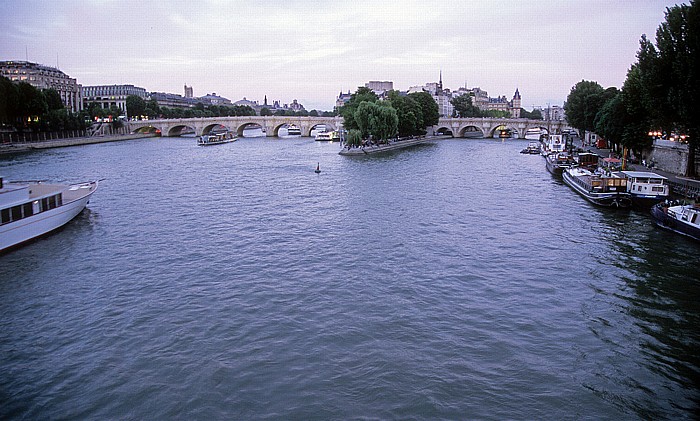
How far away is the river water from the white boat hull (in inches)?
19.8

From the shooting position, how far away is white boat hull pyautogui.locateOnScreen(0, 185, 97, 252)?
71.2 ft

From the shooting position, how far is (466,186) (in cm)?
4041

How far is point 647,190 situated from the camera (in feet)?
101

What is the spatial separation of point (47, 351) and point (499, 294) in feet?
41.1

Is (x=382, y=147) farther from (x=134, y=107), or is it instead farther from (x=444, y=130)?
(x=134, y=107)

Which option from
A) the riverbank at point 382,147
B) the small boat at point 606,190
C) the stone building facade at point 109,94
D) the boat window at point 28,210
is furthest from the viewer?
the stone building facade at point 109,94

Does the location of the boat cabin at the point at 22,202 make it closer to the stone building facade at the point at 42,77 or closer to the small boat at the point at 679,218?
the small boat at the point at 679,218

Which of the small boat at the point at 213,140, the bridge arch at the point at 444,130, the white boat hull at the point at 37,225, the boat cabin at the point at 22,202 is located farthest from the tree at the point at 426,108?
the boat cabin at the point at 22,202

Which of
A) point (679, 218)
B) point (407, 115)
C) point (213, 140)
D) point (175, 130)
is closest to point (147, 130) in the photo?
point (175, 130)

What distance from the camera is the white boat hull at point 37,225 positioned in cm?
2169

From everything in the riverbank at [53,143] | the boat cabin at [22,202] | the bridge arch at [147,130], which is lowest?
the boat cabin at [22,202]

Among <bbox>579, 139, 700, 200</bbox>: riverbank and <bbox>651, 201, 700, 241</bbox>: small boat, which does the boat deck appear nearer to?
<bbox>651, 201, 700, 241</bbox>: small boat

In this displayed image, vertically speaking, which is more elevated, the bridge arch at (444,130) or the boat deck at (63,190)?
the bridge arch at (444,130)

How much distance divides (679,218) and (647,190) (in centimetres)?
668
